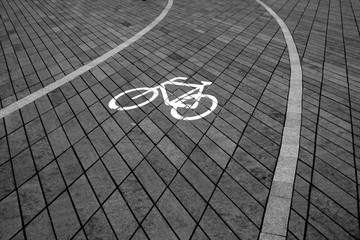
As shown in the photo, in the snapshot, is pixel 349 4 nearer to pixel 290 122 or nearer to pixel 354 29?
pixel 354 29

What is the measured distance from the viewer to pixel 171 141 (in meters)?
4.37

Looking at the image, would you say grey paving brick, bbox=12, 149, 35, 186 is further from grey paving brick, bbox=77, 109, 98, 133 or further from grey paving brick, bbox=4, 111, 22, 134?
grey paving brick, bbox=77, 109, 98, 133

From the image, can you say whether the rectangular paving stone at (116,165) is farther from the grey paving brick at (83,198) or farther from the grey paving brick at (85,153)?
the grey paving brick at (83,198)

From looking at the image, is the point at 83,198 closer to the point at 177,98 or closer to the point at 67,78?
the point at 177,98

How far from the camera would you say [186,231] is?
3.07 metres

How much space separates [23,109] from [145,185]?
3.77 meters

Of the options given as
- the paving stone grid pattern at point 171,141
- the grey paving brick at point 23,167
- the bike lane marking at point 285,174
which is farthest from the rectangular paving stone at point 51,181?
the bike lane marking at point 285,174

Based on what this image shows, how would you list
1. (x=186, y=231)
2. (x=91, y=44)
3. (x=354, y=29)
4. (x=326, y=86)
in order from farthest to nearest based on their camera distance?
(x=354, y=29), (x=91, y=44), (x=326, y=86), (x=186, y=231)

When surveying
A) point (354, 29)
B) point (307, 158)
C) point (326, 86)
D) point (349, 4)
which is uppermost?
point (349, 4)

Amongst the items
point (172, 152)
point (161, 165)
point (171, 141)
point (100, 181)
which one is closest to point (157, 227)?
point (161, 165)

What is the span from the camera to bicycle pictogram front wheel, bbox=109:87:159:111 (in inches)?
202

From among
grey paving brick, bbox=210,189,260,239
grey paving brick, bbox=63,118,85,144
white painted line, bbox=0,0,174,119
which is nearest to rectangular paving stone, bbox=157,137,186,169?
grey paving brick, bbox=210,189,260,239

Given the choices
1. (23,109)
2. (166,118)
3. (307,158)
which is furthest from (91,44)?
(307,158)

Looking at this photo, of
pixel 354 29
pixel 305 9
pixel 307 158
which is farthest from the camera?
pixel 305 9
